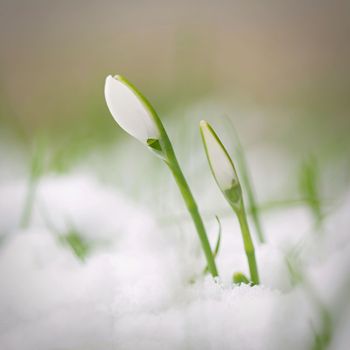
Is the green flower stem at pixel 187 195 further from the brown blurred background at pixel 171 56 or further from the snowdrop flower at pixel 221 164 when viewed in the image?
the brown blurred background at pixel 171 56

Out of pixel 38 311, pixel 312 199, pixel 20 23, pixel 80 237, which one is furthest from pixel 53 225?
pixel 20 23

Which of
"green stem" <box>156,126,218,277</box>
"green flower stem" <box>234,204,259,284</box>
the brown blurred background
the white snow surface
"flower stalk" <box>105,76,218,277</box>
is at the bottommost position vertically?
the white snow surface

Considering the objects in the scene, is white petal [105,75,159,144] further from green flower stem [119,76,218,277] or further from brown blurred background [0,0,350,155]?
brown blurred background [0,0,350,155]

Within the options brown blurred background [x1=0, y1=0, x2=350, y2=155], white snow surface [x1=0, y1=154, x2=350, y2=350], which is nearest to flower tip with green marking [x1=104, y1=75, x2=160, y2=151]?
white snow surface [x1=0, y1=154, x2=350, y2=350]

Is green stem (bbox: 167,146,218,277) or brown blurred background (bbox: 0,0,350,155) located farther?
brown blurred background (bbox: 0,0,350,155)

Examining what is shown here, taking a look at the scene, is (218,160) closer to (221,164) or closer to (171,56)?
(221,164)

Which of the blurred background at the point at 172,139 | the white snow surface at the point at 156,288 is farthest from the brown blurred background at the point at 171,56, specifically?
the white snow surface at the point at 156,288

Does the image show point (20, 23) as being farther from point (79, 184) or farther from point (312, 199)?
point (312, 199)
